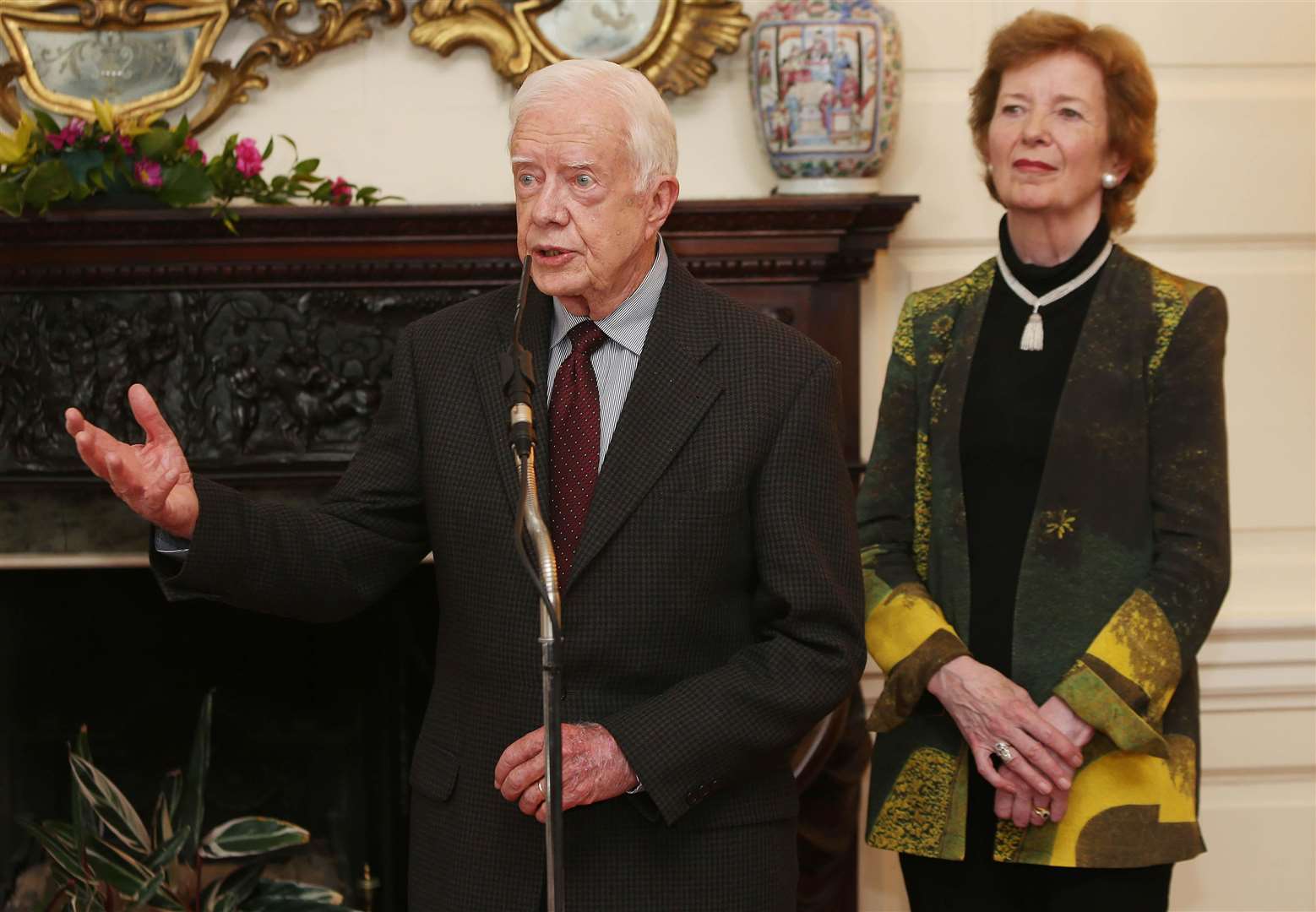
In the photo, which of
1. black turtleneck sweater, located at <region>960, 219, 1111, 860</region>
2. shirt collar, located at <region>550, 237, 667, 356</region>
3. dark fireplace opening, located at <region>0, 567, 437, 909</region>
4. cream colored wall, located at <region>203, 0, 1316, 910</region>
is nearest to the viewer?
shirt collar, located at <region>550, 237, 667, 356</region>

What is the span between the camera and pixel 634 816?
1668 mm

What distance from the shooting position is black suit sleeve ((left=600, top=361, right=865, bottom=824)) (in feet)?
5.22

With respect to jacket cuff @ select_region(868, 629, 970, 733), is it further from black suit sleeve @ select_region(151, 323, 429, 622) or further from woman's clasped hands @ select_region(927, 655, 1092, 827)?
black suit sleeve @ select_region(151, 323, 429, 622)

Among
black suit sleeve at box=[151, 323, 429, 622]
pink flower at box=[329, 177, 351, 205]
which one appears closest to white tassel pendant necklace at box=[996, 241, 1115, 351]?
black suit sleeve at box=[151, 323, 429, 622]

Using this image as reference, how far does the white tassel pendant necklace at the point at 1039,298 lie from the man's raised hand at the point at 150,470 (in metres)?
1.14

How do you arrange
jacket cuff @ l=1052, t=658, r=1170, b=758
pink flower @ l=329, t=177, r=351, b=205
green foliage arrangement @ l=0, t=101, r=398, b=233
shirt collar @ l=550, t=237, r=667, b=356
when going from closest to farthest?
shirt collar @ l=550, t=237, r=667, b=356 < jacket cuff @ l=1052, t=658, r=1170, b=758 < green foliage arrangement @ l=0, t=101, r=398, b=233 < pink flower @ l=329, t=177, r=351, b=205

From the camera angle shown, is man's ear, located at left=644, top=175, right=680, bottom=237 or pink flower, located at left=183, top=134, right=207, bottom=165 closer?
man's ear, located at left=644, top=175, right=680, bottom=237

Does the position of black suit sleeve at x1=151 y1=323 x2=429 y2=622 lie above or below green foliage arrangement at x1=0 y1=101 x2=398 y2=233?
below

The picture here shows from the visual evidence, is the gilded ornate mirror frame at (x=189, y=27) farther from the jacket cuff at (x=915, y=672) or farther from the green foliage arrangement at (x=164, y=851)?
the jacket cuff at (x=915, y=672)

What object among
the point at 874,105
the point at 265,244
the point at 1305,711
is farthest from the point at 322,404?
the point at 1305,711

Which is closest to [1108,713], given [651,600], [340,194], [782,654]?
[782,654]

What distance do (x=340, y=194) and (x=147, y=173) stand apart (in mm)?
344

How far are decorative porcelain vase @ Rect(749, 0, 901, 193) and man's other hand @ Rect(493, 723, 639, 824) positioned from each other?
1548 millimetres

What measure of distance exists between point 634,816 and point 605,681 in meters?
0.15
